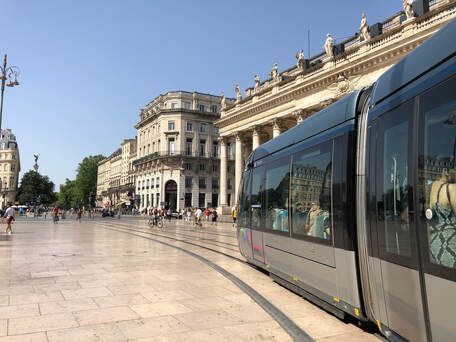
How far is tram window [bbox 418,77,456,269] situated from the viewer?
129 inches

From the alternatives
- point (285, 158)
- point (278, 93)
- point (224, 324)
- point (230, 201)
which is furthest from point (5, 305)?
point (230, 201)

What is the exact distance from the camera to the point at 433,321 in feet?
11.3

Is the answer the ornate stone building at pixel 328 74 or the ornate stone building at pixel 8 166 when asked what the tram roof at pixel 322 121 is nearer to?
the ornate stone building at pixel 328 74

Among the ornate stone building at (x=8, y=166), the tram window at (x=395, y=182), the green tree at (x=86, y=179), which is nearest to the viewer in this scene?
the tram window at (x=395, y=182)

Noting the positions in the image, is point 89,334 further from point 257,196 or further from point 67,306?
point 257,196

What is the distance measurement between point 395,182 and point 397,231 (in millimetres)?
505

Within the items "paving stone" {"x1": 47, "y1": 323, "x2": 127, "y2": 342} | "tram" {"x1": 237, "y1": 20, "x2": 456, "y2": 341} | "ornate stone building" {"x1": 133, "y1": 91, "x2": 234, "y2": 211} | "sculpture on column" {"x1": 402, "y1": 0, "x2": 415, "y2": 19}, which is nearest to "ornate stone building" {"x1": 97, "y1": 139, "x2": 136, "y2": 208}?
"ornate stone building" {"x1": 133, "y1": 91, "x2": 234, "y2": 211}

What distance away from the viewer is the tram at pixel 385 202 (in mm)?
3418

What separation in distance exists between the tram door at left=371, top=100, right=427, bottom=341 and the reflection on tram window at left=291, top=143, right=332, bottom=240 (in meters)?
1.31

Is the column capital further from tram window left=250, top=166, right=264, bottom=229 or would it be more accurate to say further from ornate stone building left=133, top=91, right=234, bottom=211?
ornate stone building left=133, top=91, right=234, bottom=211

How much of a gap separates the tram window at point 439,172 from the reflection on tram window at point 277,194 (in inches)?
159

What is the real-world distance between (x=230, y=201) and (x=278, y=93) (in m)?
39.5

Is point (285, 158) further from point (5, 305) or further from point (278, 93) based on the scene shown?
point (278, 93)

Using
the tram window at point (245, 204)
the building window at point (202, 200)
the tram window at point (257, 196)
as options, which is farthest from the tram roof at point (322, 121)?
the building window at point (202, 200)
